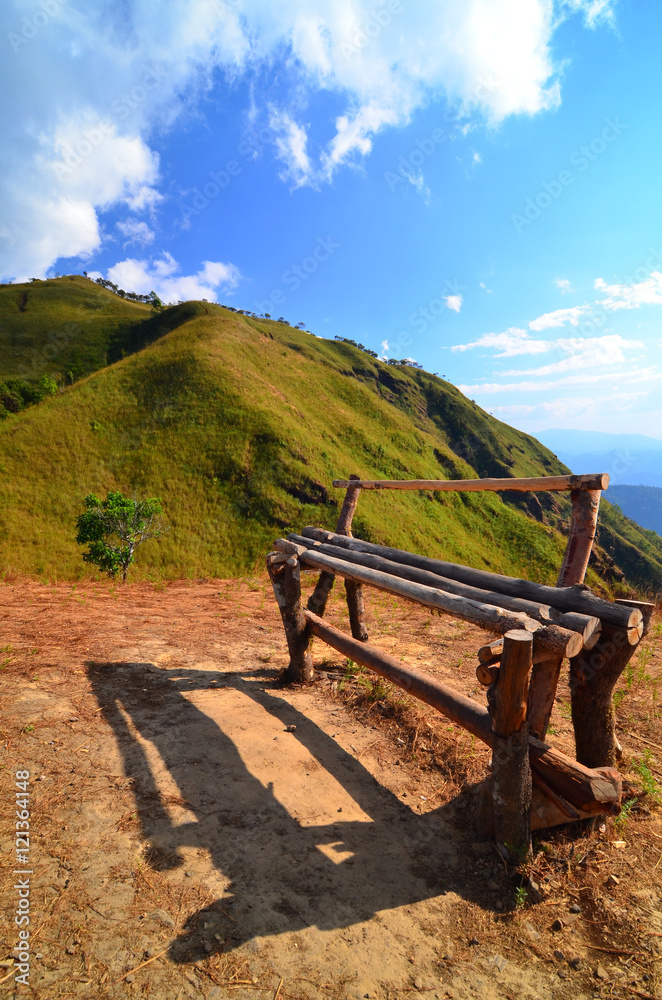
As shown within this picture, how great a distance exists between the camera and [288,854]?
2977mm

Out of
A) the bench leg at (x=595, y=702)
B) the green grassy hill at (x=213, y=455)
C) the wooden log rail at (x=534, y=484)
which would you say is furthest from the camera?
the green grassy hill at (x=213, y=455)

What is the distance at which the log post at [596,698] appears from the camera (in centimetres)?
321

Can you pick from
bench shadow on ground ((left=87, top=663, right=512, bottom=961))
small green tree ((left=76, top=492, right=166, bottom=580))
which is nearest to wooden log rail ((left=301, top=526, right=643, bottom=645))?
bench shadow on ground ((left=87, top=663, right=512, bottom=961))

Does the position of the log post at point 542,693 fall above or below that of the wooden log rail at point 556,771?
above

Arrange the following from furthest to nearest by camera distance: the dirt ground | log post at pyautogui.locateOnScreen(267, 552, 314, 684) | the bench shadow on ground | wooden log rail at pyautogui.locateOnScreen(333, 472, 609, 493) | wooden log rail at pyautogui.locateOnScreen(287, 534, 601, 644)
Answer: log post at pyautogui.locateOnScreen(267, 552, 314, 684), wooden log rail at pyautogui.locateOnScreen(333, 472, 609, 493), wooden log rail at pyautogui.locateOnScreen(287, 534, 601, 644), the bench shadow on ground, the dirt ground

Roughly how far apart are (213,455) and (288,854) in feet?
97.4

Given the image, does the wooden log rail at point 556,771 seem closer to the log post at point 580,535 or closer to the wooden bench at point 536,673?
the wooden bench at point 536,673

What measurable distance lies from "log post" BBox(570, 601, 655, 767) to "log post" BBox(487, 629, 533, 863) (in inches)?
30.3

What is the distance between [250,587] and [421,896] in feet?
28.2

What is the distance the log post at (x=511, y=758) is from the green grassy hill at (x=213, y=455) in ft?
36.6

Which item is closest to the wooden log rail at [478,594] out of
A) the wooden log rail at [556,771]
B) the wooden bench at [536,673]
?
the wooden bench at [536,673]

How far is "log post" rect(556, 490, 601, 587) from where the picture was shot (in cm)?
389

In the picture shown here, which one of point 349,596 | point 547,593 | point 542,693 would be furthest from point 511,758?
point 349,596

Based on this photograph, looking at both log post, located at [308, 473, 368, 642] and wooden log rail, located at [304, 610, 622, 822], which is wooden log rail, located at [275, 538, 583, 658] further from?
log post, located at [308, 473, 368, 642]
